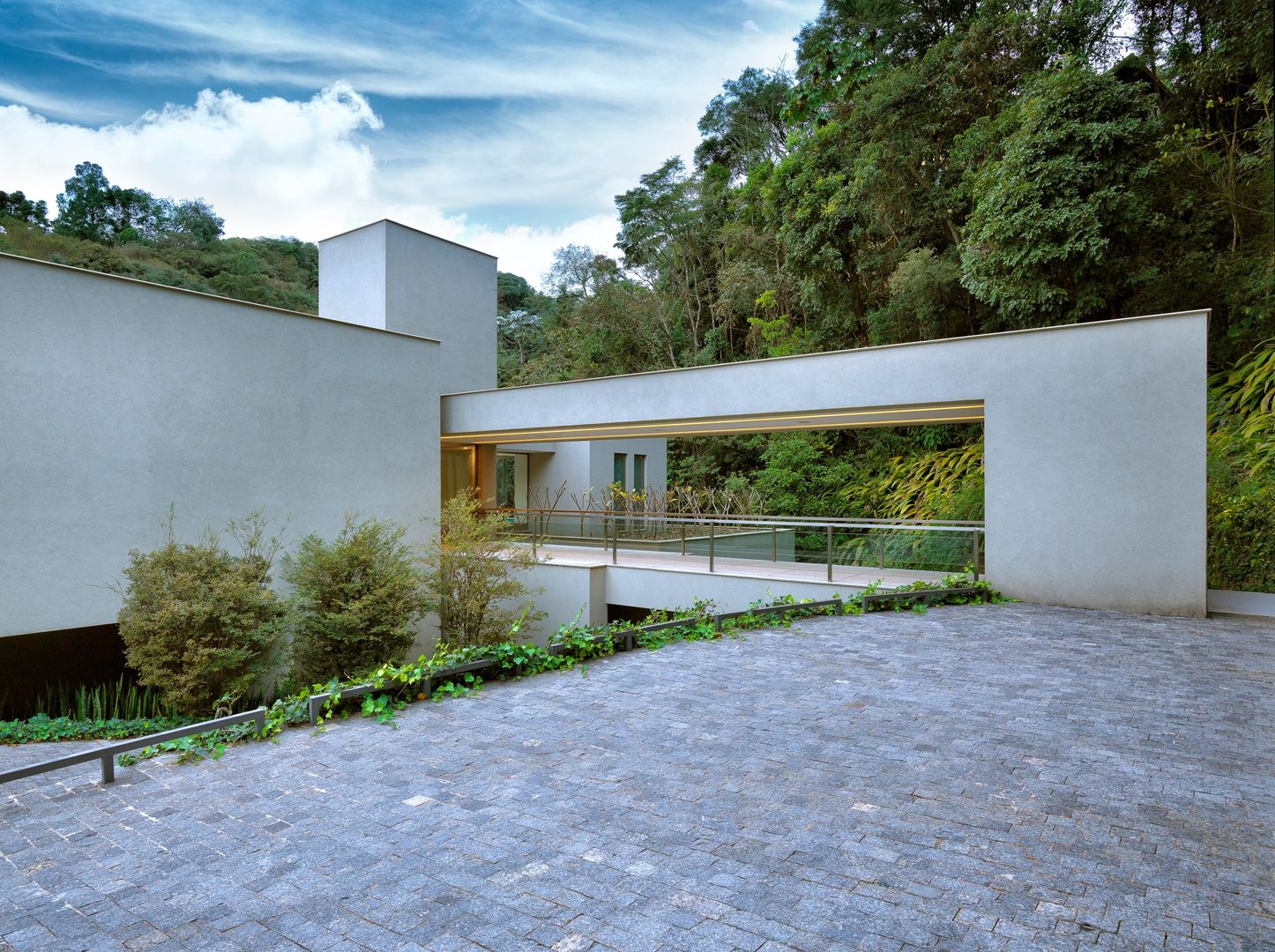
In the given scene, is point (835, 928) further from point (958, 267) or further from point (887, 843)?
point (958, 267)

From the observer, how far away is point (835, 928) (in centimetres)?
228

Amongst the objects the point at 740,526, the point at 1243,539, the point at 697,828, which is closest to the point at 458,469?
the point at 740,526

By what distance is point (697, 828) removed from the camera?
2.99m

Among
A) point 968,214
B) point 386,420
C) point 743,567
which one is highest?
point 968,214

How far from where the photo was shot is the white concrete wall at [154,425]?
27.7 feet

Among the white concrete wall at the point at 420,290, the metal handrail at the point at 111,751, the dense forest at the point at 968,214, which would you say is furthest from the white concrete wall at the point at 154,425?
the dense forest at the point at 968,214

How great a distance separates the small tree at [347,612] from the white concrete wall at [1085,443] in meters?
6.53

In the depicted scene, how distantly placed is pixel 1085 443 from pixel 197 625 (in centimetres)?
1011

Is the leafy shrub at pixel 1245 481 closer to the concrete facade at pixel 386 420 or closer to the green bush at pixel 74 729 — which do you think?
the concrete facade at pixel 386 420

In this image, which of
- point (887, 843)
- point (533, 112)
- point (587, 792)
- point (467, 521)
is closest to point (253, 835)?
point (587, 792)

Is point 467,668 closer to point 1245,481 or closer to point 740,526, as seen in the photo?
point 740,526

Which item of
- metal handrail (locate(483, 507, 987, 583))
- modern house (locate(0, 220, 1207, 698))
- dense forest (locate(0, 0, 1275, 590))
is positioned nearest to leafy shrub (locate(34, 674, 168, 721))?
modern house (locate(0, 220, 1207, 698))

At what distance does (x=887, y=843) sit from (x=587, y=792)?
1.33 metres

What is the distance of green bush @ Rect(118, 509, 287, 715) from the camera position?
789 cm
